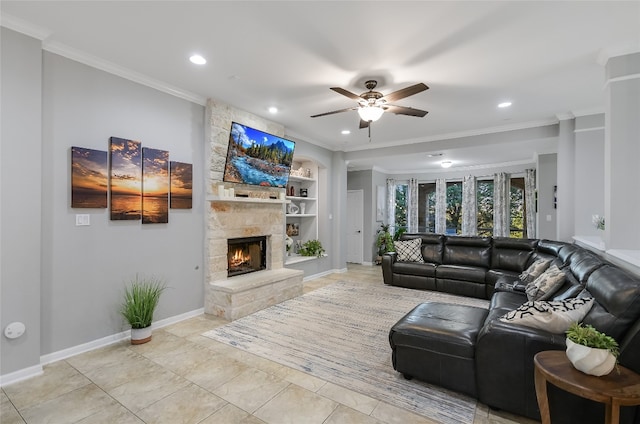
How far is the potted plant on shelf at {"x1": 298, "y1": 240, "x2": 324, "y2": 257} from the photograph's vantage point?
6.22 metres

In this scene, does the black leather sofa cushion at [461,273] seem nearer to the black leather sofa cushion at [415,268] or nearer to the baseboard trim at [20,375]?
the black leather sofa cushion at [415,268]

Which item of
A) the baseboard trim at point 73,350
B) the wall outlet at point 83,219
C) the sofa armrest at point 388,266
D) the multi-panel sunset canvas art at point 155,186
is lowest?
the baseboard trim at point 73,350

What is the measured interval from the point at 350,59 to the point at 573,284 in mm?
2974

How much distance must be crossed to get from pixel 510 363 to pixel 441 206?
7.29m

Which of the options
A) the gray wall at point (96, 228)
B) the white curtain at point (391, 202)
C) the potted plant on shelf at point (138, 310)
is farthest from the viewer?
the white curtain at point (391, 202)

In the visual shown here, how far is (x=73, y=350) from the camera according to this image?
284cm

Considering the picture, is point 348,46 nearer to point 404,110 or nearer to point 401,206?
point 404,110

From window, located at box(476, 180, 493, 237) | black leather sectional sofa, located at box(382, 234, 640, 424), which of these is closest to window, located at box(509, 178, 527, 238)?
window, located at box(476, 180, 493, 237)

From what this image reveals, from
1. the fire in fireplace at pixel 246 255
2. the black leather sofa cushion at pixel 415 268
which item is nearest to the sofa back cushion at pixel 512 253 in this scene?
the black leather sofa cushion at pixel 415 268

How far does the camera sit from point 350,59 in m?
2.91

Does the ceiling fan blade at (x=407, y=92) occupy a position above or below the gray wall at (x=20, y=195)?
above

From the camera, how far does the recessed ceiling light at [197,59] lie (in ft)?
9.46

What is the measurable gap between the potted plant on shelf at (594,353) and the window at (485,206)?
24.4ft

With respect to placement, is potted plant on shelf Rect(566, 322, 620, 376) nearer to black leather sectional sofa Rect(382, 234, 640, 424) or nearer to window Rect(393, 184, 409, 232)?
black leather sectional sofa Rect(382, 234, 640, 424)
